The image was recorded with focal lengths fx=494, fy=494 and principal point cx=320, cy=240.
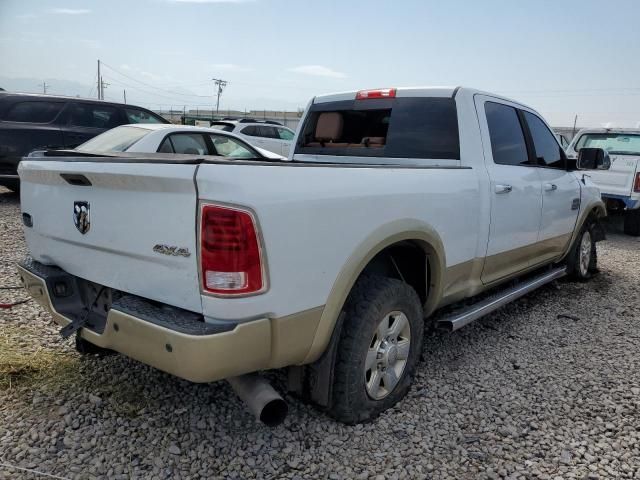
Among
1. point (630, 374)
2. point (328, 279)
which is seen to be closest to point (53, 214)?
point (328, 279)

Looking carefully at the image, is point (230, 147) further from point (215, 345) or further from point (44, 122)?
point (215, 345)

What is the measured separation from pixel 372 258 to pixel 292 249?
0.66 meters

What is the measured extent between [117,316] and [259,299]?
660 mm

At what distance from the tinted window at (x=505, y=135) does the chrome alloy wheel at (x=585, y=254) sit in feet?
6.67

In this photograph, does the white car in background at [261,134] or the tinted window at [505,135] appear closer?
the tinted window at [505,135]

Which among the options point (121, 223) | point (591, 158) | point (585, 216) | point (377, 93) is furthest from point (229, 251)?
point (585, 216)

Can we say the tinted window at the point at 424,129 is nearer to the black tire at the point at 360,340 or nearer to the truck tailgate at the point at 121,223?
the black tire at the point at 360,340

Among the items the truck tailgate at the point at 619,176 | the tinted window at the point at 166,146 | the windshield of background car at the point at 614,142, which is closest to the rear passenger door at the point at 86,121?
the tinted window at the point at 166,146

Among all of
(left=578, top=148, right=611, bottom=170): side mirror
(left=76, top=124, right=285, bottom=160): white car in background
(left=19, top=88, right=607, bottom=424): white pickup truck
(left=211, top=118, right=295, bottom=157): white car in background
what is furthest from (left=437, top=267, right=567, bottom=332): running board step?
(left=211, top=118, right=295, bottom=157): white car in background

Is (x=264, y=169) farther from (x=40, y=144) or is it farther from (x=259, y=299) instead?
(x=40, y=144)

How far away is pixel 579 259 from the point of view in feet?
18.1

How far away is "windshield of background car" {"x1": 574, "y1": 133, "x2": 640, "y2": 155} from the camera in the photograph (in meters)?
8.95

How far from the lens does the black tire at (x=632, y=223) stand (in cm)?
890

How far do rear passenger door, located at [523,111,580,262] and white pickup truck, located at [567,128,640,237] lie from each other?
3533 mm
